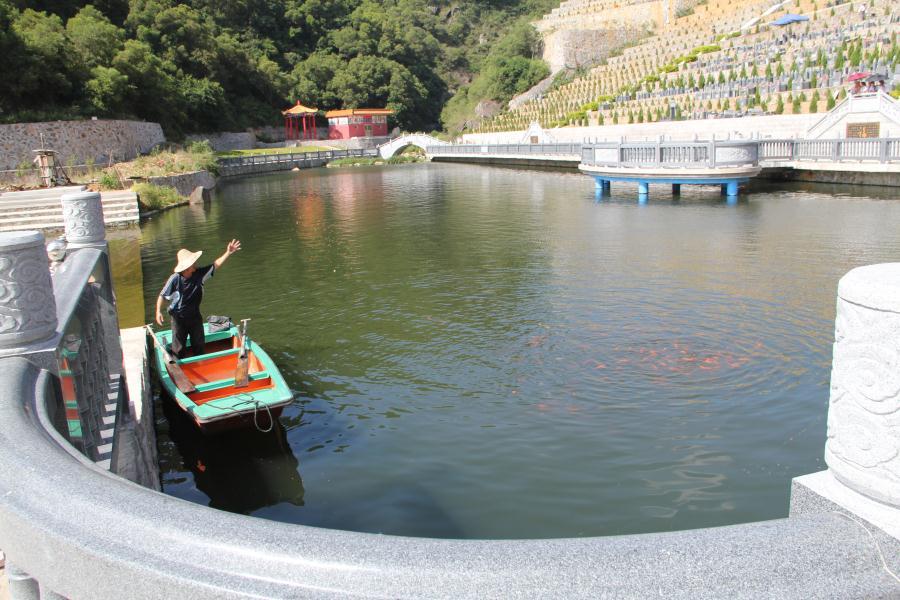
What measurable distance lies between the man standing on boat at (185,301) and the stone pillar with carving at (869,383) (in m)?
7.49

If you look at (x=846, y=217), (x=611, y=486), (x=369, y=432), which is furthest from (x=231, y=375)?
(x=846, y=217)

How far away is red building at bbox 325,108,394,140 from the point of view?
7594 centimetres

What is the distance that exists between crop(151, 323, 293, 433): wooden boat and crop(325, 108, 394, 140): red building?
6965 cm

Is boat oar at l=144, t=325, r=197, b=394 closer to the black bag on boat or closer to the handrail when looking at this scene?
the black bag on boat

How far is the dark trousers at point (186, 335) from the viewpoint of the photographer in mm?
8734

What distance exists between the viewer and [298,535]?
183cm

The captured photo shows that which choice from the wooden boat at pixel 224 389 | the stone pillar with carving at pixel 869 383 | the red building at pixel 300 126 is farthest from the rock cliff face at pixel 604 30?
the stone pillar with carving at pixel 869 383

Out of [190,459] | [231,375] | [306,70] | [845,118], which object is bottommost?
[190,459]

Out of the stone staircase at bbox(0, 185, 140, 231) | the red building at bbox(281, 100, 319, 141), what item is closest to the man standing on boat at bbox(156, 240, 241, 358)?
the stone staircase at bbox(0, 185, 140, 231)

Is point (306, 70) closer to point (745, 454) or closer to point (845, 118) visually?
point (845, 118)

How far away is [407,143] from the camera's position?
209 ft

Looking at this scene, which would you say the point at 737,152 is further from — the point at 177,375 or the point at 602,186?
the point at 177,375

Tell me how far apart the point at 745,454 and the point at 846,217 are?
14.4 meters

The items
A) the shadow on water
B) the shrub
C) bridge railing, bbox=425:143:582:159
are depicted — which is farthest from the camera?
bridge railing, bbox=425:143:582:159
